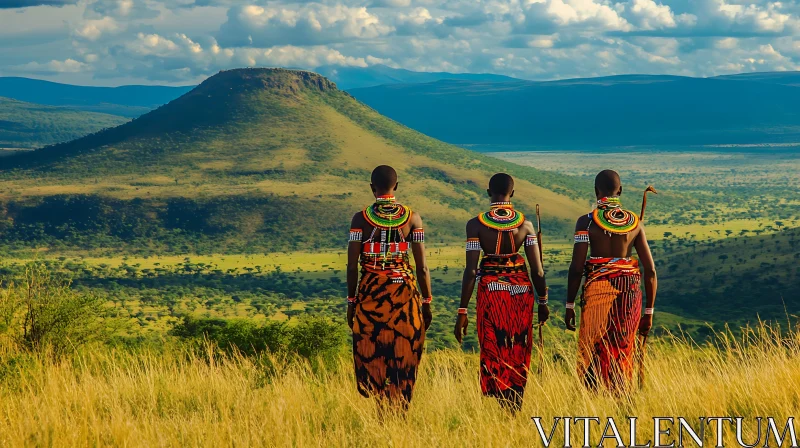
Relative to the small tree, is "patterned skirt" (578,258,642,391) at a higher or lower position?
higher

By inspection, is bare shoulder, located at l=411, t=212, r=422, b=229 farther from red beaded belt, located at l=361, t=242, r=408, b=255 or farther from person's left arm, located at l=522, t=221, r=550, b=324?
person's left arm, located at l=522, t=221, r=550, b=324

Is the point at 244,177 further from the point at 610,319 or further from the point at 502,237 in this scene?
the point at 610,319

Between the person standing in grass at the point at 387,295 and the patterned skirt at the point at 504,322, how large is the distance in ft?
1.94

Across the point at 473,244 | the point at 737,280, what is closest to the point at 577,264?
the point at 473,244

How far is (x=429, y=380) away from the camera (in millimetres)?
10781

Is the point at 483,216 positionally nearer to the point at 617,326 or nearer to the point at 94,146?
the point at 617,326

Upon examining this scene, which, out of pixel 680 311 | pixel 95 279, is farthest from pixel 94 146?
pixel 680 311

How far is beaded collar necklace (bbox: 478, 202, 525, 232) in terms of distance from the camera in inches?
351

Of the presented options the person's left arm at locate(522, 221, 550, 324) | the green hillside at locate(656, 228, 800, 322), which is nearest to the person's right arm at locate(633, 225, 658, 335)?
the person's left arm at locate(522, 221, 550, 324)

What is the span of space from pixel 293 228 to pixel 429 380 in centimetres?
9904

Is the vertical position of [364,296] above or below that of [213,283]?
above

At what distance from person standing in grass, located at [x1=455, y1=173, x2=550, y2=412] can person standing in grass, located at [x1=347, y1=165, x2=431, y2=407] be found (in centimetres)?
46

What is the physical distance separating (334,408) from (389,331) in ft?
2.95

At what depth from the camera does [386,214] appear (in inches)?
354
